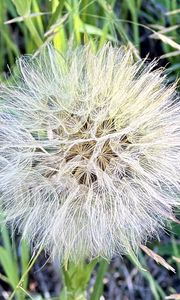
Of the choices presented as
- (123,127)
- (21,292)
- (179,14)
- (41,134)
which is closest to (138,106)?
(123,127)

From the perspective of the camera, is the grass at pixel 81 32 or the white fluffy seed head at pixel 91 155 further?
the grass at pixel 81 32

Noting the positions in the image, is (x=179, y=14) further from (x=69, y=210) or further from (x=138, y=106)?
(x=69, y=210)

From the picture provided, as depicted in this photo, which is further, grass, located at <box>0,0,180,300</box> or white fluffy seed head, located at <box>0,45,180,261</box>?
grass, located at <box>0,0,180,300</box>

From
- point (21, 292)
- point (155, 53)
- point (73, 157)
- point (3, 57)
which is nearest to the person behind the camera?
point (73, 157)

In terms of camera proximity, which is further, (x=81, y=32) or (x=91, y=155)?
(x=81, y=32)
